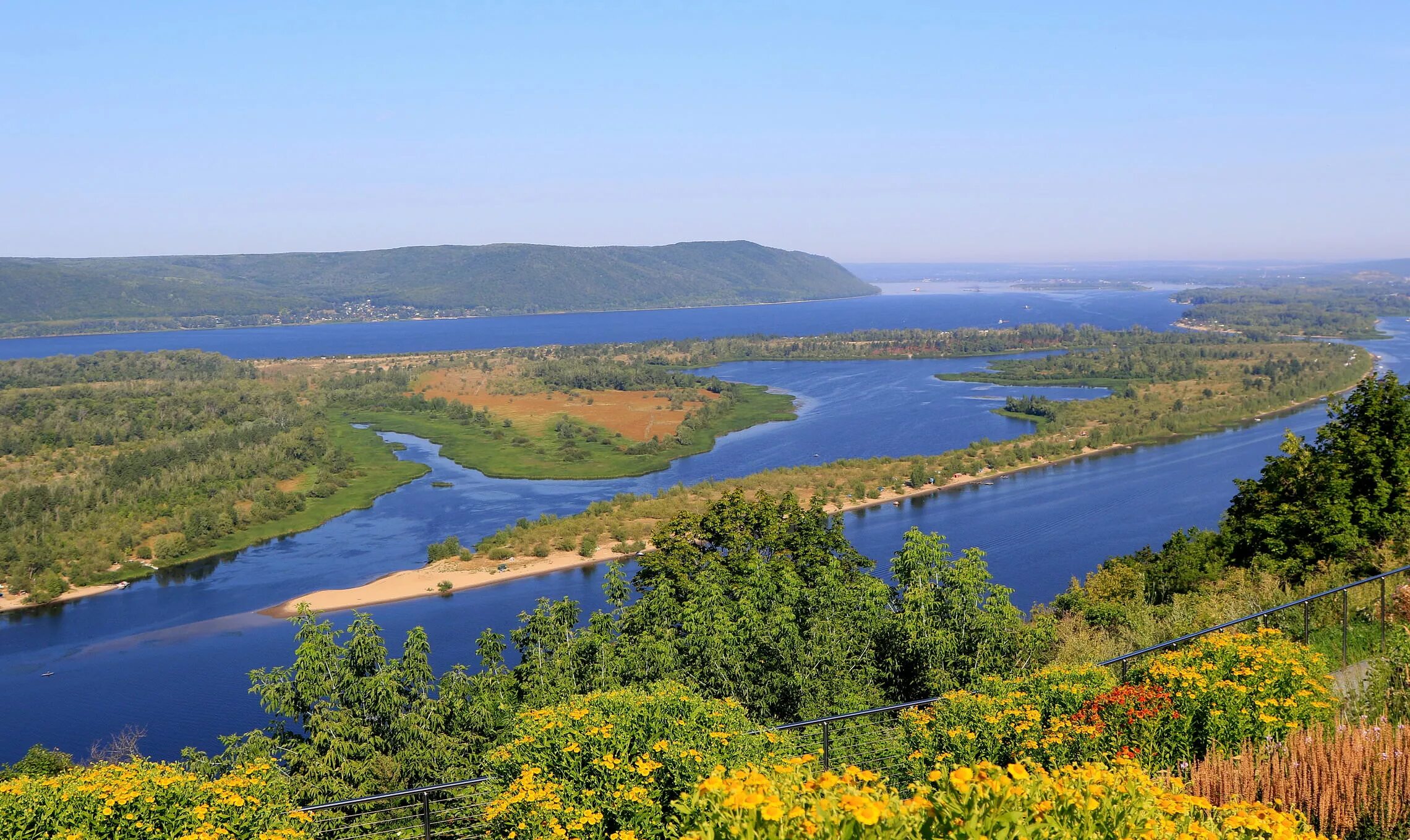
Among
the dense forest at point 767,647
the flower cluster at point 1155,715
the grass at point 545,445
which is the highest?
the flower cluster at point 1155,715

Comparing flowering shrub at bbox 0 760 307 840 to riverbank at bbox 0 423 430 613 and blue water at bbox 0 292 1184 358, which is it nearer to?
riverbank at bbox 0 423 430 613

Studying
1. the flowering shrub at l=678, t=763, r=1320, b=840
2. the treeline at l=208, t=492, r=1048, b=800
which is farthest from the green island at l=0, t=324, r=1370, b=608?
the flowering shrub at l=678, t=763, r=1320, b=840

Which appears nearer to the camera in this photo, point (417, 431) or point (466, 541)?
point (466, 541)

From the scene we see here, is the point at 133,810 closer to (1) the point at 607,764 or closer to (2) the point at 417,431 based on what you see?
(1) the point at 607,764

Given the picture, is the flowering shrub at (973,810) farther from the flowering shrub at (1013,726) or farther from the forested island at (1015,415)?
the forested island at (1015,415)

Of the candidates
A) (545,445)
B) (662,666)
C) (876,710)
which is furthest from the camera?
(545,445)

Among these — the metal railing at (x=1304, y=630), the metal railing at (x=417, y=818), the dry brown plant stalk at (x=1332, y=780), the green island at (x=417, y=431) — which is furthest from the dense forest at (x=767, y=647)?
the green island at (x=417, y=431)

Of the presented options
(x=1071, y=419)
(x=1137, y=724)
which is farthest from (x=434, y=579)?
(x=1071, y=419)
